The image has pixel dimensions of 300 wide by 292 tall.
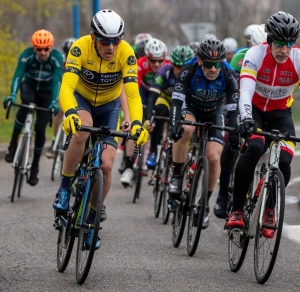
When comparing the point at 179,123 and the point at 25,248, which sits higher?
the point at 179,123

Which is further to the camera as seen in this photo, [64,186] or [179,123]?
[179,123]

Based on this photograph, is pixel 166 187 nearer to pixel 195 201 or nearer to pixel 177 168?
pixel 177 168

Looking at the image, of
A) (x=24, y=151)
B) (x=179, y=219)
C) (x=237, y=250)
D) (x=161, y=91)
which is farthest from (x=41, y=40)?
(x=237, y=250)

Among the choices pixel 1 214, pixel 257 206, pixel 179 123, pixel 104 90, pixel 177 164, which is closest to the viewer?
pixel 257 206

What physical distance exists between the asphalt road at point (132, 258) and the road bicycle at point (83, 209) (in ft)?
0.54

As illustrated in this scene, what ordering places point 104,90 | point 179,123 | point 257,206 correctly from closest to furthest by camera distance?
1. point 257,206
2. point 104,90
3. point 179,123

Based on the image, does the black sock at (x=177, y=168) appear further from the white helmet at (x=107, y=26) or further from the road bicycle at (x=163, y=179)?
the white helmet at (x=107, y=26)

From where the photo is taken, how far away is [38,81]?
1177cm

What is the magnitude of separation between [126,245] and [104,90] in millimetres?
1609

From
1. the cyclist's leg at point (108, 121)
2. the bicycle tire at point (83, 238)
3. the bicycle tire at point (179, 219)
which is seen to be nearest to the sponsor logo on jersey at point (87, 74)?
the cyclist's leg at point (108, 121)

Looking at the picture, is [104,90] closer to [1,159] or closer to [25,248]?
[25,248]

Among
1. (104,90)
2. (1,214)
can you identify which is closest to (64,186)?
(104,90)

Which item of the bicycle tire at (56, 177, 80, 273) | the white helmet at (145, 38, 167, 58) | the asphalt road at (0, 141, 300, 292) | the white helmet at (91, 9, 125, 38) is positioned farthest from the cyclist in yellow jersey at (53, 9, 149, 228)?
the white helmet at (145, 38, 167, 58)

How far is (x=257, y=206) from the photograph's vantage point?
6832 mm
